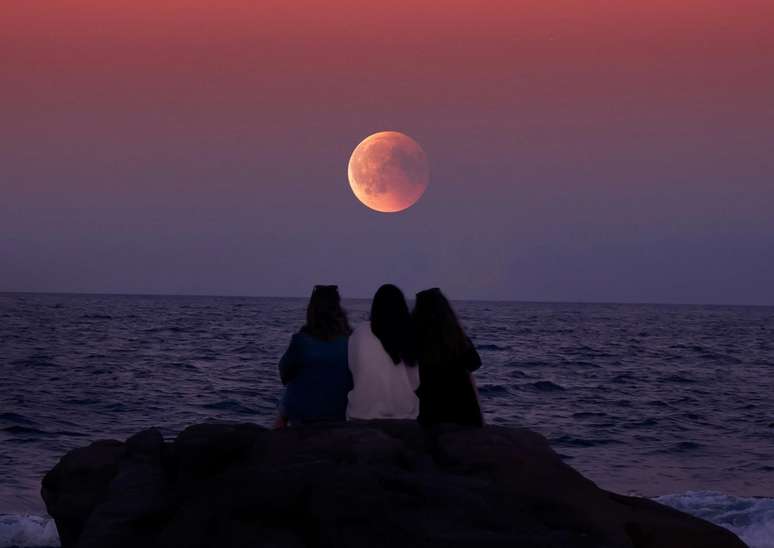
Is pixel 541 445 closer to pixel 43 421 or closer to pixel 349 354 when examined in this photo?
pixel 349 354

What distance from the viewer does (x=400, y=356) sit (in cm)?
777

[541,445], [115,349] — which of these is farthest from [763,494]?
[115,349]

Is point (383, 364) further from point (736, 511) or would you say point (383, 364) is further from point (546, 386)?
point (546, 386)

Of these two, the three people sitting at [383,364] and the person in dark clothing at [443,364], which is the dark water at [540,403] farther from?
the person in dark clothing at [443,364]

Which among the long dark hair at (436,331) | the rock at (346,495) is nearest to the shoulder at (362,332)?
the long dark hair at (436,331)

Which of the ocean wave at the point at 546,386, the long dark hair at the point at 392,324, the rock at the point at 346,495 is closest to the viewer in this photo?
the rock at the point at 346,495

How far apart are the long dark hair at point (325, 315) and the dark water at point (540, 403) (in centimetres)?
841

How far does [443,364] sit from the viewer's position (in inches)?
310

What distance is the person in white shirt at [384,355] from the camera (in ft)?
25.4

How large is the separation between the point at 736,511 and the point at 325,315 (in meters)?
10.8

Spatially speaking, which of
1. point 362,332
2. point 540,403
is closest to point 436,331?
point 362,332

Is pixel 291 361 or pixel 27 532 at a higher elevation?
pixel 291 361

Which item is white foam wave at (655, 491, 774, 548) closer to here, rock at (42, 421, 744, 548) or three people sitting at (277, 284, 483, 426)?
rock at (42, 421, 744, 548)

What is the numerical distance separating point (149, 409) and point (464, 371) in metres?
20.9
